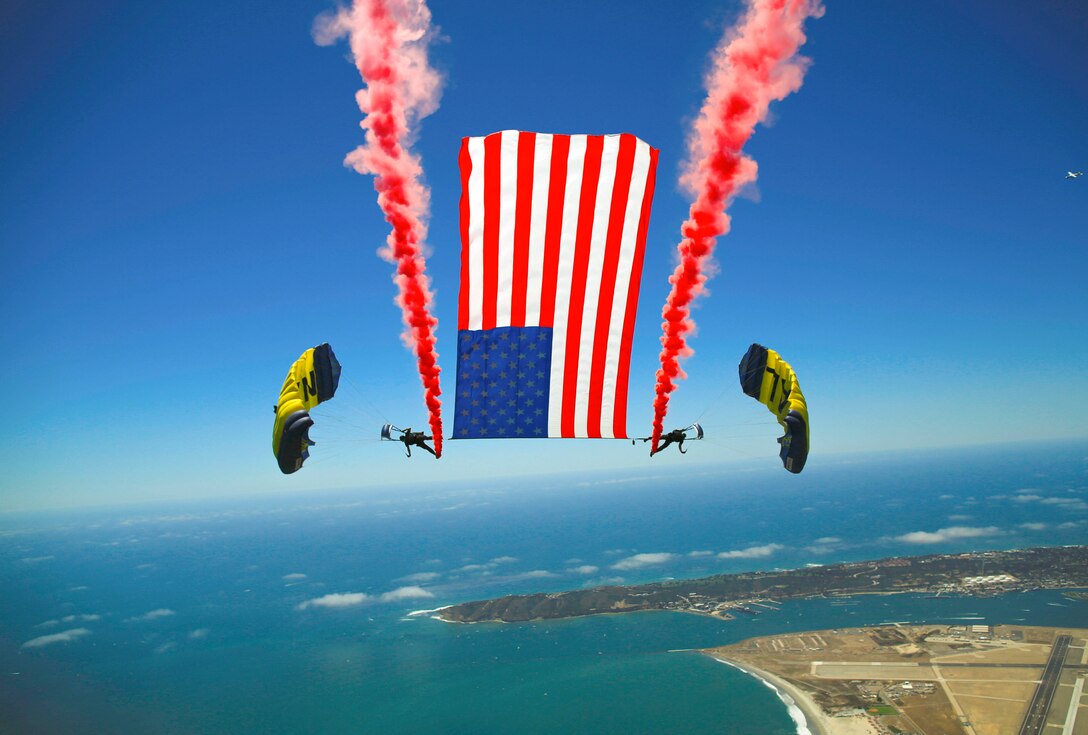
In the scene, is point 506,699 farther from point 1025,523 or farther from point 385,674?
point 1025,523

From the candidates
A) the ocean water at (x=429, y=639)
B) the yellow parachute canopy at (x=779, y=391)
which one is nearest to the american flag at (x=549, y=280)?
the yellow parachute canopy at (x=779, y=391)

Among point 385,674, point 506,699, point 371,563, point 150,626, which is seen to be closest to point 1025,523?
point 506,699

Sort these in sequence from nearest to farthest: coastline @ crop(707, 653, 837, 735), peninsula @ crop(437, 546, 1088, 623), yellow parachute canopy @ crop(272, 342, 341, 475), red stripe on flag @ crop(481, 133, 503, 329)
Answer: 1. yellow parachute canopy @ crop(272, 342, 341, 475)
2. red stripe on flag @ crop(481, 133, 503, 329)
3. coastline @ crop(707, 653, 837, 735)
4. peninsula @ crop(437, 546, 1088, 623)

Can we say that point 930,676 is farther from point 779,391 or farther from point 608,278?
point 608,278

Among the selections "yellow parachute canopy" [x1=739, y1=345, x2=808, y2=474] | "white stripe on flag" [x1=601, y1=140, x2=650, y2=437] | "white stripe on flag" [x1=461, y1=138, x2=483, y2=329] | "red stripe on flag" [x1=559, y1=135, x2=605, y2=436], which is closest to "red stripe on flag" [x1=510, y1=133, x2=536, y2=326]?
"white stripe on flag" [x1=461, y1=138, x2=483, y2=329]

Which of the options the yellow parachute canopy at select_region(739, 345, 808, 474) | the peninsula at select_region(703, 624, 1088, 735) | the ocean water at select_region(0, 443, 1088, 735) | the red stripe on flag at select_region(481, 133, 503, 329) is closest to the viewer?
the red stripe on flag at select_region(481, 133, 503, 329)

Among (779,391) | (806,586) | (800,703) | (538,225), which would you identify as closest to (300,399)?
(538,225)

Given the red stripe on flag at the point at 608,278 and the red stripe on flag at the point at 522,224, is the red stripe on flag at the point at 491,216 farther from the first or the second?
the red stripe on flag at the point at 608,278

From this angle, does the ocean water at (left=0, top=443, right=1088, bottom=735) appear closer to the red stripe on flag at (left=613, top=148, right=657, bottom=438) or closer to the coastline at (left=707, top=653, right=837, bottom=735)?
the coastline at (left=707, top=653, right=837, bottom=735)
